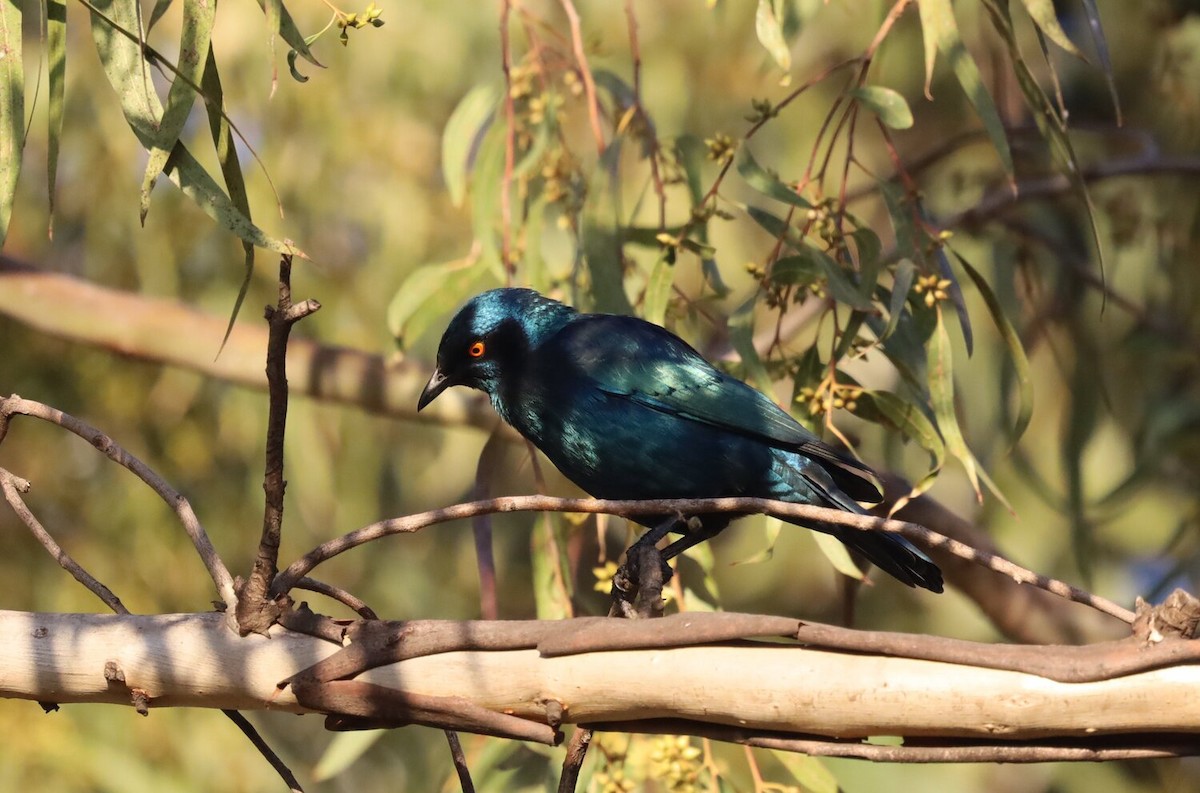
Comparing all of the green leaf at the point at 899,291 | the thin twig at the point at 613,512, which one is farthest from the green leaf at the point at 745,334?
the thin twig at the point at 613,512

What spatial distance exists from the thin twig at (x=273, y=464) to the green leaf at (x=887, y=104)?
1.77 meters

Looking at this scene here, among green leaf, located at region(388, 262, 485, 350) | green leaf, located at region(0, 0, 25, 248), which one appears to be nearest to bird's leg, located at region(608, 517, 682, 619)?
green leaf, located at region(0, 0, 25, 248)

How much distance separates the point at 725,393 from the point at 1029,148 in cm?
348

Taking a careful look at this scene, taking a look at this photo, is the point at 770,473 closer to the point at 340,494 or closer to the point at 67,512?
the point at 340,494

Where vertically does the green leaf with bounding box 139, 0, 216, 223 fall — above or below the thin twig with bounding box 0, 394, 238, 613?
above

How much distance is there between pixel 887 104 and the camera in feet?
11.7

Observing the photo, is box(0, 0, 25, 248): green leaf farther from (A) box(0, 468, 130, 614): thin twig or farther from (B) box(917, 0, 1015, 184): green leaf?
(B) box(917, 0, 1015, 184): green leaf

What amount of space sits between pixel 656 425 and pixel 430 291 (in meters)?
1.22

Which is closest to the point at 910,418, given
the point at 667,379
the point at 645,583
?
the point at 667,379

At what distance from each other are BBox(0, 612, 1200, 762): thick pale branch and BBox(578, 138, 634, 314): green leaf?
1905 millimetres

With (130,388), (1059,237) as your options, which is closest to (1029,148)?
(1059,237)

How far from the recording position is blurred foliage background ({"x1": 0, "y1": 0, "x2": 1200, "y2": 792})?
18.9ft

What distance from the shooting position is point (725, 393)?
3.89 m

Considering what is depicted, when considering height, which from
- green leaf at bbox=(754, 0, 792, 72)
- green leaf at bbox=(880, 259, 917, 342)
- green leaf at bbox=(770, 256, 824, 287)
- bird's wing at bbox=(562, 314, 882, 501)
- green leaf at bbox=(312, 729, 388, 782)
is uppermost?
green leaf at bbox=(754, 0, 792, 72)
